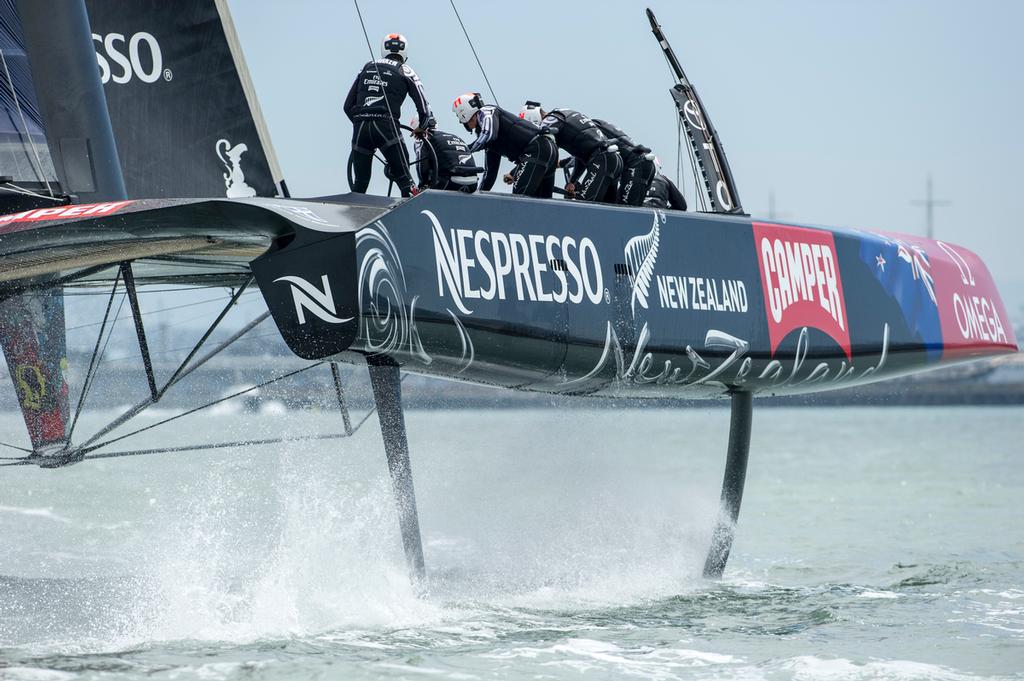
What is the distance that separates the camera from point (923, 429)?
1158 inches

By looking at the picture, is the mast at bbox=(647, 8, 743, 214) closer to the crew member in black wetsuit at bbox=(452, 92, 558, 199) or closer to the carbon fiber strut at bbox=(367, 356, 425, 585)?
the crew member in black wetsuit at bbox=(452, 92, 558, 199)

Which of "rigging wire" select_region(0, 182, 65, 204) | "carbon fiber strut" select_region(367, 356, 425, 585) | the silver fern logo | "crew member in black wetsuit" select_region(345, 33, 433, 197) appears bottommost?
"carbon fiber strut" select_region(367, 356, 425, 585)

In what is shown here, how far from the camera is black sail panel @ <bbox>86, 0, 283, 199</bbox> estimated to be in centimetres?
639

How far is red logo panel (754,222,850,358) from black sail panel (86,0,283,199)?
7.97ft

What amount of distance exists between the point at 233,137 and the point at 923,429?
25.1 m

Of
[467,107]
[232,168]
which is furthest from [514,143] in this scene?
[232,168]

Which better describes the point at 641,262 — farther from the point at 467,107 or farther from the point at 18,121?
the point at 18,121

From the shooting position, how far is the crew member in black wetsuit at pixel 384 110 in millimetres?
5590

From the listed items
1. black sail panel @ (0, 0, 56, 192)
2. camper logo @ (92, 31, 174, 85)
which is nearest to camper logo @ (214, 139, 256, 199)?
camper logo @ (92, 31, 174, 85)

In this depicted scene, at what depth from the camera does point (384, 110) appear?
5.60 metres

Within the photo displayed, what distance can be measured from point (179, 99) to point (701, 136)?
8.05ft

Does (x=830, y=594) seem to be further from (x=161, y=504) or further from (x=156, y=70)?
(x=161, y=504)

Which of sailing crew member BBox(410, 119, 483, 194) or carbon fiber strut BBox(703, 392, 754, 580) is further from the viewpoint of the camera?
carbon fiber strut BBox(703, 392, 754, 580)

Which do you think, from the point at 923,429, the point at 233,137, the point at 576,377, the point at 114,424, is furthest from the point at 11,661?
the point at 923,429
